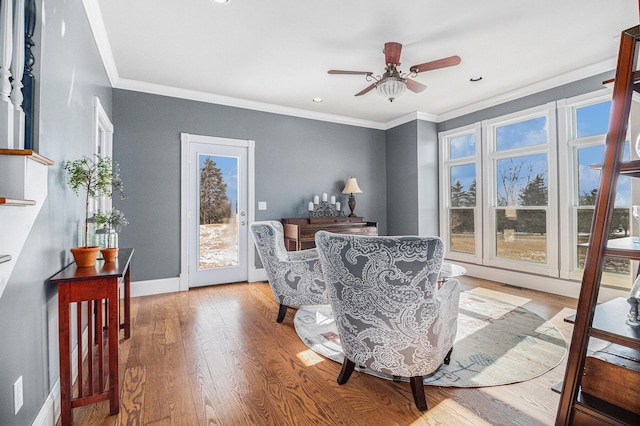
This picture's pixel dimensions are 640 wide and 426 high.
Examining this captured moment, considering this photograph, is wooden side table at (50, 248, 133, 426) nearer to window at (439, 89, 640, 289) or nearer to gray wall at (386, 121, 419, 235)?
window at (439, 89, 640, 289)

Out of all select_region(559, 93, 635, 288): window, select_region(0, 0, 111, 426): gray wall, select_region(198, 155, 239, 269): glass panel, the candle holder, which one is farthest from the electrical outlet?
select_region(559, 93, 635, 288): window

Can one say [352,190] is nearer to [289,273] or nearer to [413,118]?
[413,118]

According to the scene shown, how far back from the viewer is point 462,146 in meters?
5.16

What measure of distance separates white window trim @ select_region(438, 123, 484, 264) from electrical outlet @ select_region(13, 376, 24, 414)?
5.02 m

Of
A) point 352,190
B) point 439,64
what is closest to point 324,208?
point 352,190

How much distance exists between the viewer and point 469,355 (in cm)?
232

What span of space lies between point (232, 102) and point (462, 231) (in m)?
4.00

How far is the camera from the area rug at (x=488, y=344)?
204 centimetres

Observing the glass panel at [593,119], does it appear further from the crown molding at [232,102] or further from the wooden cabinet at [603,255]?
the wooden cabinet at [603,255]

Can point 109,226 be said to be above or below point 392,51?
below

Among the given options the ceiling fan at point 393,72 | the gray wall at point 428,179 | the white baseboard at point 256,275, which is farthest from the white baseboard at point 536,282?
the white baseboard at point 256,275

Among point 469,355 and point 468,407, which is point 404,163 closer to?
point 469,355

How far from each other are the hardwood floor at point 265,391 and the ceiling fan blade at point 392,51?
8.66ft

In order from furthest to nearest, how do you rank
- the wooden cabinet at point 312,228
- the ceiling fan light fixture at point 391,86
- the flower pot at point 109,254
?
the wooden cabinet at point 312,228
the ceiling fan light fixture at point 391,86
the flower pot at point 109,254
